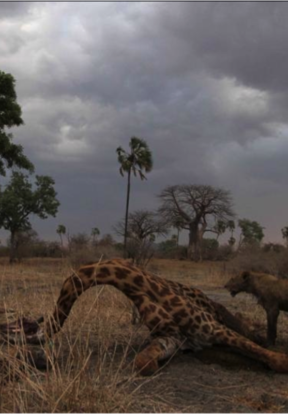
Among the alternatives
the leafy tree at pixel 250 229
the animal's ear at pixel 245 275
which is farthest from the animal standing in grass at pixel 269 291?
the leafy tree at pixel 250 229

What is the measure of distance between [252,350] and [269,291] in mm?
2290

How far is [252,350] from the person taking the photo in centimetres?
477

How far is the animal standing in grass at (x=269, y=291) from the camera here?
6.72m

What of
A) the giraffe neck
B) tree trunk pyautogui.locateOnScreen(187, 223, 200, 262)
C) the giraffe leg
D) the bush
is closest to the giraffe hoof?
the giraffe leg

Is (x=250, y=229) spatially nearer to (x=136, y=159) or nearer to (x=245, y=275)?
(x=136, y=159)

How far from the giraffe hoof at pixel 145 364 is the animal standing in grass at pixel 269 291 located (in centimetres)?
244

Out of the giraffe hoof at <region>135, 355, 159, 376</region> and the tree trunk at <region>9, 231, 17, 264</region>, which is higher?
the tree trunk at <region>9, 231, 17, 264</region>

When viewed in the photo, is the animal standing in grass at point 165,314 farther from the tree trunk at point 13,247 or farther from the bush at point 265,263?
the tree trunk at point 13,247

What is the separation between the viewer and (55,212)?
43781 mm

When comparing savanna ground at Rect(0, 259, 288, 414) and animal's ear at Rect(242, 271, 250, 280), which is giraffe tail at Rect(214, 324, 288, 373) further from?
animal's ear at Rect(242, 271, 250, 280)

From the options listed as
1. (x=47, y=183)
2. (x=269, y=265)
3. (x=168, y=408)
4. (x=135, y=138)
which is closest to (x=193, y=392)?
(x=168, y=408)

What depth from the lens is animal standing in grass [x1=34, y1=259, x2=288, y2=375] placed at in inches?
188

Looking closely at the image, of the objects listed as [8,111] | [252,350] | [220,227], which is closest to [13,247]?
[8,111]

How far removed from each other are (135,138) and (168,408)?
127 ft
